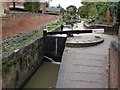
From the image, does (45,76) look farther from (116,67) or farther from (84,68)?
(116,67)

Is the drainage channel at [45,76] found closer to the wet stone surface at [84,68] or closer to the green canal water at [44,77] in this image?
the green canal water at [44,77]

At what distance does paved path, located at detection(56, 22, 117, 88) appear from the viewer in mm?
8062

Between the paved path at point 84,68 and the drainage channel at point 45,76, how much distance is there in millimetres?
2024

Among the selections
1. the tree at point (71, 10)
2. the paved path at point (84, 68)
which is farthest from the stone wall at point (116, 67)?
the tree at point (71, 10)

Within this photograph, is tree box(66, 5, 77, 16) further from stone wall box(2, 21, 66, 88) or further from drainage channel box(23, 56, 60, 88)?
drainage channel box(23, 56, 60, 88)

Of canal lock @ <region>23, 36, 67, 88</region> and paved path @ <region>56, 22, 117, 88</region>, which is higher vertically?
paved path @ <region>56, 22, 117, 88</region>

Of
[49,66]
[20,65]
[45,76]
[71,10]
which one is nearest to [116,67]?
[20,65]

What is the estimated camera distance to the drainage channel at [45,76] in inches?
467

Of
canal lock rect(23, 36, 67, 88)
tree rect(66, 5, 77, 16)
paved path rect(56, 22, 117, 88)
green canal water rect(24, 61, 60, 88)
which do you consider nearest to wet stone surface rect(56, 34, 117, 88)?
paved path rect(56, 22, 117, 88)

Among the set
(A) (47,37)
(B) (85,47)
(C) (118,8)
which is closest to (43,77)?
(B) (85,47)

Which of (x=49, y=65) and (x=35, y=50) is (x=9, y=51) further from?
(x=49, y=65)

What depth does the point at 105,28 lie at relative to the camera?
18969 mm

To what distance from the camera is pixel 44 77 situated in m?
13.3

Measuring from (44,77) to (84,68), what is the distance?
434 cm
